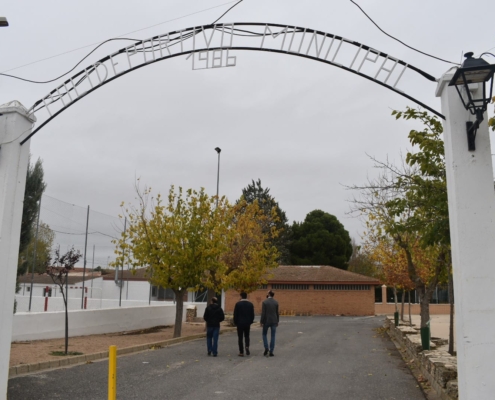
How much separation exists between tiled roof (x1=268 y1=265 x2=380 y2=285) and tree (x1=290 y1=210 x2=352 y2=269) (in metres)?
12.3

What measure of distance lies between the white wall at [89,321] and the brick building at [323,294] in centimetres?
1817

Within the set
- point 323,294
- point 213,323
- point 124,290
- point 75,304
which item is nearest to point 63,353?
point 213,323

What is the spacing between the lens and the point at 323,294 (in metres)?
43.9

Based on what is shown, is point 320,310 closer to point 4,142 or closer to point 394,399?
point 394,399

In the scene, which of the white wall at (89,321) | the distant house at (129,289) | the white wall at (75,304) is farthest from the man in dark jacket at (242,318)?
the white wall at (75,304)

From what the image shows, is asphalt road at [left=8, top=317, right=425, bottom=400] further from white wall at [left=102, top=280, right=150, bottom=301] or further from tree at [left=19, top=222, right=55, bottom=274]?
white wall at [left=102, top=280, right=150, bottom=301]

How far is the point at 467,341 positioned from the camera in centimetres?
571

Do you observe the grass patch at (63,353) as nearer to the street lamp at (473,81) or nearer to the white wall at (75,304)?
the street lamp at (473,81)

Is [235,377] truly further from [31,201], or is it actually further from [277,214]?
[277,214]

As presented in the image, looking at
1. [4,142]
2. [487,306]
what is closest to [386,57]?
[487,306]

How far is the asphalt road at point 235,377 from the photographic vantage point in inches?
364

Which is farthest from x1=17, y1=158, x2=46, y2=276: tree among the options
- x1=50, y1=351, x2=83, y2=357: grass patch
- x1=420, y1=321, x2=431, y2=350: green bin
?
x1=420, y1=321, x2=431, y2=350: green bin

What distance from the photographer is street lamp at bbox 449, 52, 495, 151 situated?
18.3ft

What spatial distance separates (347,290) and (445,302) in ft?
34.3
